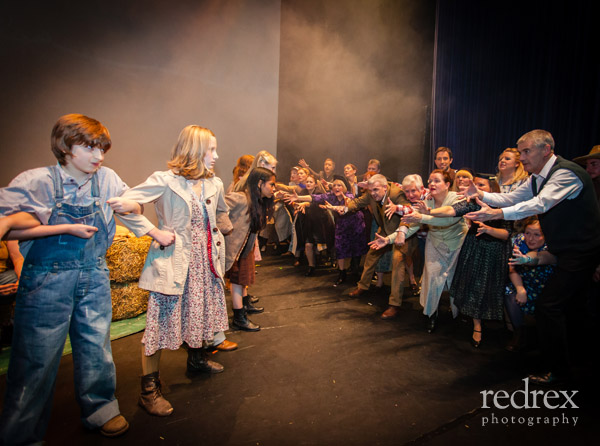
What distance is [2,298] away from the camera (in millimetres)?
2770

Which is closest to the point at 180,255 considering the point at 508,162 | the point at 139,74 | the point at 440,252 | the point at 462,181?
the point at 440,252

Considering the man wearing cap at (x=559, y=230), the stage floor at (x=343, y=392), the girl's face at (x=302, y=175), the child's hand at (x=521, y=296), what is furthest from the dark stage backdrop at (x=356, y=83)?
the stage floor at (x=343, y=392)

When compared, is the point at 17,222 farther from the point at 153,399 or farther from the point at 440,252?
the point at 440,252

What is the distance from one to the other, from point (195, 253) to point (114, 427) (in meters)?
1.08

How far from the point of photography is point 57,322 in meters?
1.63

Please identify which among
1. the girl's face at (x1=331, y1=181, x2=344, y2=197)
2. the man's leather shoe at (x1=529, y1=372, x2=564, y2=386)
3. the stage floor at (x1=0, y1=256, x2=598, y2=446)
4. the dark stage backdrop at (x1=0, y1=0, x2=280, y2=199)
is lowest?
the stage floor at (x1=0, y1=256, x2=598, y2=446)

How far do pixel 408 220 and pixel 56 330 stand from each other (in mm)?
2646

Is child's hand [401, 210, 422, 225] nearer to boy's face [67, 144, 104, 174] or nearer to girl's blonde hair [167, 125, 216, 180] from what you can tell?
girl's blonde hair [167, 125, 216, 180]

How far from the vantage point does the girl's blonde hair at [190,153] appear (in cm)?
209

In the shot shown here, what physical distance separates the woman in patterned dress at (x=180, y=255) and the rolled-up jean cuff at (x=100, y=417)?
0.74 feet

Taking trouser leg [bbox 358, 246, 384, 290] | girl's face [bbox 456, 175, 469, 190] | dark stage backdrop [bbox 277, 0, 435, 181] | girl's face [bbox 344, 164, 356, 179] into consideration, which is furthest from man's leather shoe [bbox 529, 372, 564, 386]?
dark stage backdrop [bbox 277, 0, 435, 181]

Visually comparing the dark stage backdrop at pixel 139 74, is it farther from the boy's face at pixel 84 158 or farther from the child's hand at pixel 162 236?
the child's hand at pixel 162 236

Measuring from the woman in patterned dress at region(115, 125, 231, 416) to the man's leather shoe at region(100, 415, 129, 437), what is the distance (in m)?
0.19

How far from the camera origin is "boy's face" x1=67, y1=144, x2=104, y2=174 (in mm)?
1662
